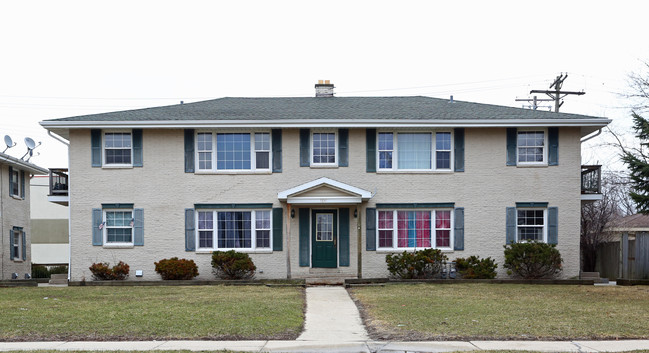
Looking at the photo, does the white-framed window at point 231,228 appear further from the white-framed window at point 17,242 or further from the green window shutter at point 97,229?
the white-framed window at point 17,242

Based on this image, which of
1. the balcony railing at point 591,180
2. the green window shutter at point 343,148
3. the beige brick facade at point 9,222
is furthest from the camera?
the beige brick facade at point 9,222

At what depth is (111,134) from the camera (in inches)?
848

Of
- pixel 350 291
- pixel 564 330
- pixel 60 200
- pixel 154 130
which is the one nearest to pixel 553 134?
pixel 350 291

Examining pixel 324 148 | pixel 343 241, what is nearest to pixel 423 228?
pixel 343 241

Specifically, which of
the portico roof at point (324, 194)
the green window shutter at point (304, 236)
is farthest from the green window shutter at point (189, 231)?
the green window shutter at point (304, 236)

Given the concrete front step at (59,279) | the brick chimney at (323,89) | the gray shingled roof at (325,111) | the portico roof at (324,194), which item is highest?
the brick chimney at (323,89)

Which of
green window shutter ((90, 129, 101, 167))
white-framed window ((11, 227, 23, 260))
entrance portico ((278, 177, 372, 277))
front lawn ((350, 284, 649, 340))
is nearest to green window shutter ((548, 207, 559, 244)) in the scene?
front lawn ((350, 284, 649, 340))

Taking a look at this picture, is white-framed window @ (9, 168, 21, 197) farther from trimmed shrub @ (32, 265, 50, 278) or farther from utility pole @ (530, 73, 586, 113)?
utility pole @ (530, 73, 586, 113)

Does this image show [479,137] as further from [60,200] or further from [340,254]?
[60,200]

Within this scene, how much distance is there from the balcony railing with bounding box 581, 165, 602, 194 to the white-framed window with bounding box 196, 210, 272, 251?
431 inches

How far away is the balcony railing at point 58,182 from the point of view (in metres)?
22.1

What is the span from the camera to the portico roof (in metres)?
20.5

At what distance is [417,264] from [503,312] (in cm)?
728

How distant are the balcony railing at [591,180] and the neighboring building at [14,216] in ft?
69.2
